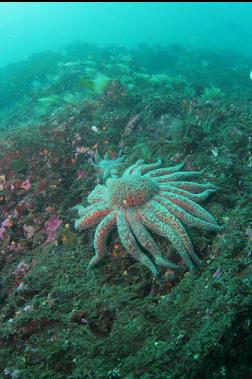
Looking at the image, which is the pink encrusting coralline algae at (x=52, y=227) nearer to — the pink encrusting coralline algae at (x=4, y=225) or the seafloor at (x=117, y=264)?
the seafloor at (x=117, y=264)

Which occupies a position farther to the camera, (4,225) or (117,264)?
(4,225)

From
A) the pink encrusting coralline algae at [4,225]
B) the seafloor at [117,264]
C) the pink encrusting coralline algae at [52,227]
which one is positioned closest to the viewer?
the seafloor at [117,264]

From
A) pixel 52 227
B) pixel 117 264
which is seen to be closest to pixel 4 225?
pixel 52 227

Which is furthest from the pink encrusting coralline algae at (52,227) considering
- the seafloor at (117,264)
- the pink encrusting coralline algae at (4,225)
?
the pink encrusting coralline algae at (4,225)

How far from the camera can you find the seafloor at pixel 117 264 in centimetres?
358

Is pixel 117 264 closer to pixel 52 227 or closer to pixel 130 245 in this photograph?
pixel 130 245

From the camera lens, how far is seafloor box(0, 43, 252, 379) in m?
3.58

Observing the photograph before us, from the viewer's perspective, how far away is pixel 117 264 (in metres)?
5.30

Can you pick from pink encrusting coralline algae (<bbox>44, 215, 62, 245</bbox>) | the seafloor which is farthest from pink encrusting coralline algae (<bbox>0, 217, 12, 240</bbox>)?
pink encrusting coralline algae (<bbox>44, 215, 62, 245</bbox>)

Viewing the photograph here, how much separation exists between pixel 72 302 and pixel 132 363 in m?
1.58

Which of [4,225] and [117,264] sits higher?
[117,264]

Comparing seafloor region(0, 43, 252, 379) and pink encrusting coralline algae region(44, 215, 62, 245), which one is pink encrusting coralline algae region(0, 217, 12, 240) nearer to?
seafloor region(0, 43, 252, 379)

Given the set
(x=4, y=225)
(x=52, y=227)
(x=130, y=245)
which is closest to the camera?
(x=130, y=245)

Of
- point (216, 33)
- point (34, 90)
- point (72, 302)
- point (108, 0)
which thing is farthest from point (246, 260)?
point (108, 0)
